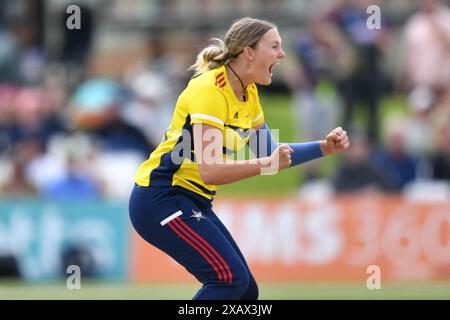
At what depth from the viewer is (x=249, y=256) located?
1316 cm

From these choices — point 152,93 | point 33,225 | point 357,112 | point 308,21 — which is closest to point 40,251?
point 33,225

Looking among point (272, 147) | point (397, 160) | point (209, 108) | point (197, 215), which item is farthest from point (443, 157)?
point (209, 108)

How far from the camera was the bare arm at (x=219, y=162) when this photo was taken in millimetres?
6625

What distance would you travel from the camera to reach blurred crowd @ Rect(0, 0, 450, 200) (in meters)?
14.3

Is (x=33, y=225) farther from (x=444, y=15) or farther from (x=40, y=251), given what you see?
(x=444, y=15)

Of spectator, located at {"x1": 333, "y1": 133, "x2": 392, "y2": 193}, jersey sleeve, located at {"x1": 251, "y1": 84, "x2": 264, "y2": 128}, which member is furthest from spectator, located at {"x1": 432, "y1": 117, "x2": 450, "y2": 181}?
jersey sleeve, located at {"x1": 251, "y1": 84, "x2": 264, "y2": 128}

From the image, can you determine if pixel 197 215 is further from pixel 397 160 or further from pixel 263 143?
pixel 397 160

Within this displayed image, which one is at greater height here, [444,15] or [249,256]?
[444,15]

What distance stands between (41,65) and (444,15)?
6401 millimetres

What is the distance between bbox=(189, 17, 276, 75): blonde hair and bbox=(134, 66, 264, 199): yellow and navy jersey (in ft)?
0.28

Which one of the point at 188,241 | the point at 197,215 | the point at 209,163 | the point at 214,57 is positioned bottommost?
the point at 188,241

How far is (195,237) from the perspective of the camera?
6.82 metres

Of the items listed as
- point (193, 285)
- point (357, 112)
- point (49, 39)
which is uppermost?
point (49, 39)

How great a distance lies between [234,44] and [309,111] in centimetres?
796
